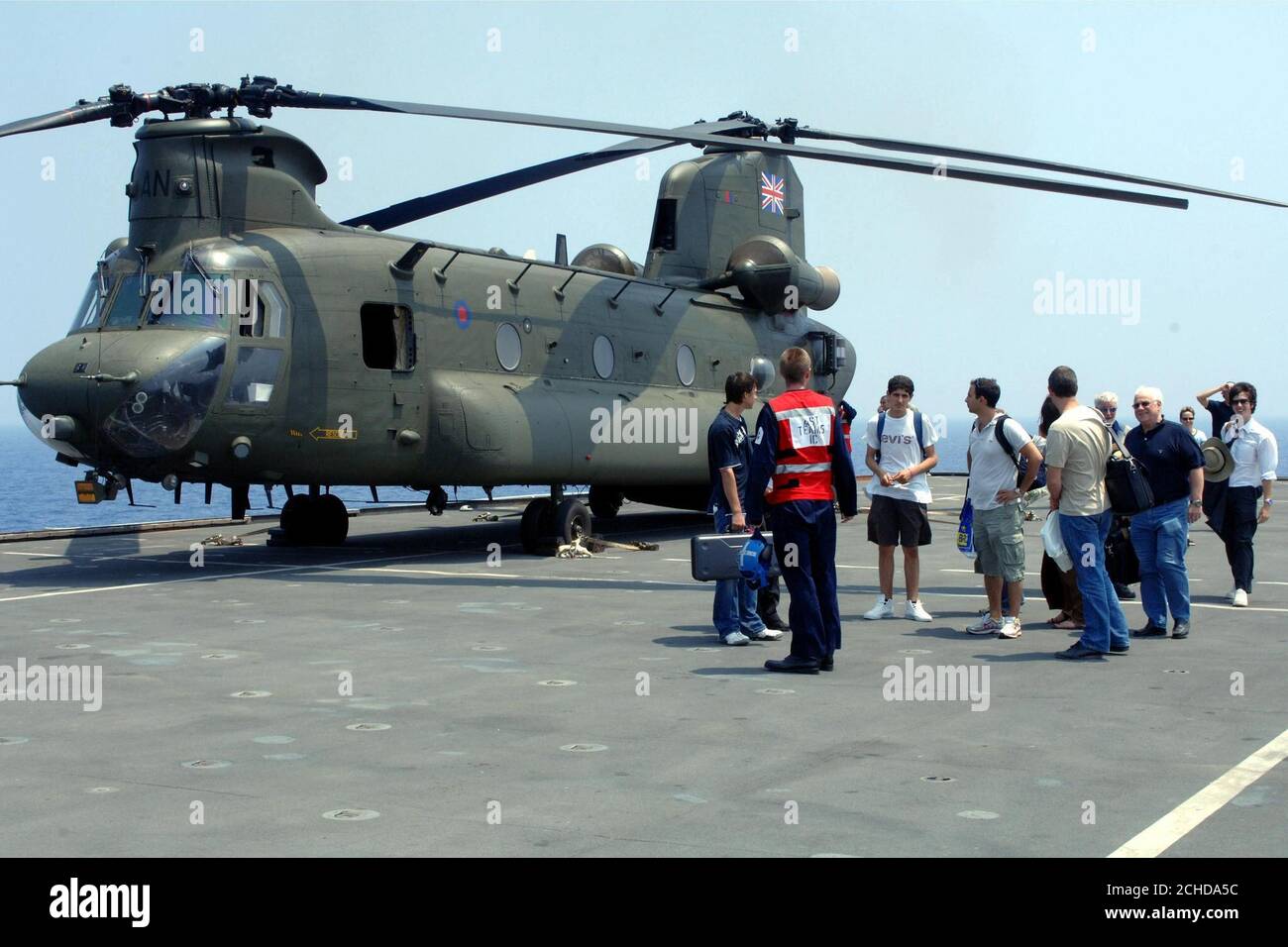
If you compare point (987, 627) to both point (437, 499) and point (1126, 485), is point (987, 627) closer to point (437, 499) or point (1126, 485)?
point (1126, 485)

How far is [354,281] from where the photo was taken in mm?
15930

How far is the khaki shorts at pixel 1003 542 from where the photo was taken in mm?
10648

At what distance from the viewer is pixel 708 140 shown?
13.8 m

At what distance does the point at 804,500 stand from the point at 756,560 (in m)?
0.50

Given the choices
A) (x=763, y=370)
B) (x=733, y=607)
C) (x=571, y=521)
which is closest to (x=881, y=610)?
(x=733, y=607)

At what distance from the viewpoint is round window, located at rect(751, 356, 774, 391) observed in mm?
20109

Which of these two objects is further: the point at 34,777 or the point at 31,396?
the point at 31,396

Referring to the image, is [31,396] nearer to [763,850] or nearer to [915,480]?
[915,480]

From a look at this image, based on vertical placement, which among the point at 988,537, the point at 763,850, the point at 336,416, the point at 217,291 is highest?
the point at 217,291

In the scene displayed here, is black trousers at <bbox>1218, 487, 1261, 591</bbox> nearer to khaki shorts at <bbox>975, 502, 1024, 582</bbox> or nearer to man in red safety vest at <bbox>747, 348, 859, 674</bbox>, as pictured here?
khaki shorts at <bbox>975, 502, 1024, 582</bbox>

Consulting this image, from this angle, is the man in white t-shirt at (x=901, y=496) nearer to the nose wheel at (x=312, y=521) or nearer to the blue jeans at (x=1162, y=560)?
the blue jeans at (x=1162, y=560)

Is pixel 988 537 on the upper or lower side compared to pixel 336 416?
lower
